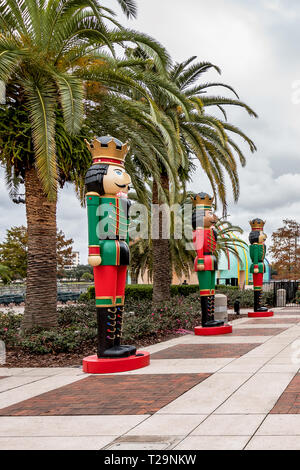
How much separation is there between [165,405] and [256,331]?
7.81 m

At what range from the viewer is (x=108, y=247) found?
8.18 meters

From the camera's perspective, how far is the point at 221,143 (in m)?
16.8

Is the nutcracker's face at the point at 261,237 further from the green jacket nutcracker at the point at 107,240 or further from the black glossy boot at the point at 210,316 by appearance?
the green jacket nutcracker at the point at 107,240

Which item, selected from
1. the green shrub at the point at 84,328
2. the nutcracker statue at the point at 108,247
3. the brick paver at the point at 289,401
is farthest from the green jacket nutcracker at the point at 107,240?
the brick paver at the point at 289,401

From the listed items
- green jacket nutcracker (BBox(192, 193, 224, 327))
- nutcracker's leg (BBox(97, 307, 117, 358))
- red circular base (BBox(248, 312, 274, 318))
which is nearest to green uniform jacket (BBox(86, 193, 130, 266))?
nutcracker's leg (BBox(97, 307, 117, 358))

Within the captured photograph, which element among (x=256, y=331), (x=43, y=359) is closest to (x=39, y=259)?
(x=43, y=359)

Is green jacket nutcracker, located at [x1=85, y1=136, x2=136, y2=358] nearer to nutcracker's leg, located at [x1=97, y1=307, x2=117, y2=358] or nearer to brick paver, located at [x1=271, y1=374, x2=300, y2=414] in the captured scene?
nutcracker's leg, located at [x1=97, y1=307, x2=117, y2=358]

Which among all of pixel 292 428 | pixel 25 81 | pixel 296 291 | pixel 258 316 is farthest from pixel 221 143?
pixel 292 428

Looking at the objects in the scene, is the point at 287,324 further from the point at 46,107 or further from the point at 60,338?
the point at 46,107

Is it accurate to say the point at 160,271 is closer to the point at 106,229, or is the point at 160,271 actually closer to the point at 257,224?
the point at 257,224

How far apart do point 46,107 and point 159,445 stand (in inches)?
302

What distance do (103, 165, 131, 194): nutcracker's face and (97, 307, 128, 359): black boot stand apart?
1921mm

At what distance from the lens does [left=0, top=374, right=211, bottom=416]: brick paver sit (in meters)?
5.59

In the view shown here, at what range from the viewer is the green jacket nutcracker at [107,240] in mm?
8172
